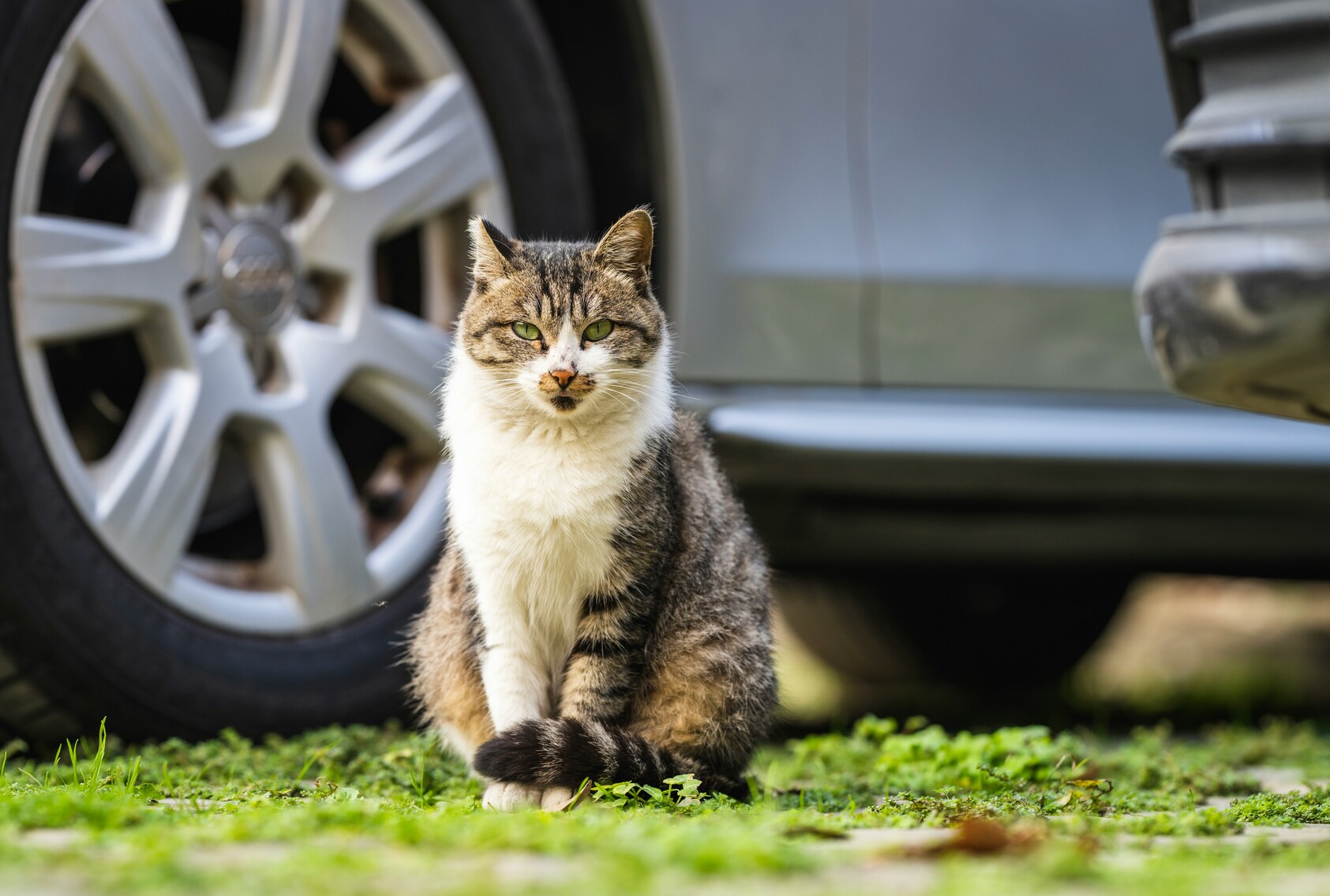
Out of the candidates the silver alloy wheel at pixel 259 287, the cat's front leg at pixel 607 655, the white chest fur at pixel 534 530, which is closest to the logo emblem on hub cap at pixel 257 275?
the silver alloy wheel at pixel 259 287

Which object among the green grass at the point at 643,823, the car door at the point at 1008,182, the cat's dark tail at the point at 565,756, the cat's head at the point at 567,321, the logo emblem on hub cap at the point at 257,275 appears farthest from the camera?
the car door at the point at 1008,182

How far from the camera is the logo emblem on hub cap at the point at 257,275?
2.99 metres

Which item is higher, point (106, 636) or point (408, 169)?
point (408, 169)

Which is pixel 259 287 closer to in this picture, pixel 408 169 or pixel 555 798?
pixel 408 169

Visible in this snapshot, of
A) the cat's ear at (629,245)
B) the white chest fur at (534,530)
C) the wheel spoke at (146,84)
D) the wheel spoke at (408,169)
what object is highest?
the wheel spoke at (146,84)

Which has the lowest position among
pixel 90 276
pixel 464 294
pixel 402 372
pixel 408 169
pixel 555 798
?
pixel 555 798

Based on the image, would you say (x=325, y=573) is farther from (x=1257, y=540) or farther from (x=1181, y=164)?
(x=1257, y=540)

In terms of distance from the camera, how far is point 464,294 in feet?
11.1

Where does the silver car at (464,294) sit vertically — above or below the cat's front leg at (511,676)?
above

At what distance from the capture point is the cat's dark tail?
7.56 feet

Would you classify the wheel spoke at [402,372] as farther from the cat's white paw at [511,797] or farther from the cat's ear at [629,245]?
the cat's white paw at [511,797]

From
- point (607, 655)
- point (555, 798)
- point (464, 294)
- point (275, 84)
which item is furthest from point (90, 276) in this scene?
point (555, 798)

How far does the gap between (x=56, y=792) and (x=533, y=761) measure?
683 millimetres

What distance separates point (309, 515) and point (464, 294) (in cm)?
65
